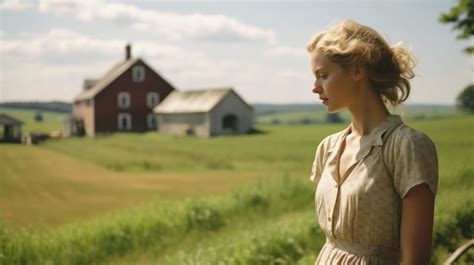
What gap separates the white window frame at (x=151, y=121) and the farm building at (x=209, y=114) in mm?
3303

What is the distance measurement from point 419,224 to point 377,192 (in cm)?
20

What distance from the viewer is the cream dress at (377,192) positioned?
205cm

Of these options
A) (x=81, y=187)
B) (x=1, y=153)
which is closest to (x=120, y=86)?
(x=1, y=153)

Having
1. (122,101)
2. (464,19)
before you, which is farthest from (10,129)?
(464,19)

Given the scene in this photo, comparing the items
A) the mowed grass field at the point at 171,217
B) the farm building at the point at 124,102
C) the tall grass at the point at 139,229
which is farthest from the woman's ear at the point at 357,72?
the farm building at the point at 124,102

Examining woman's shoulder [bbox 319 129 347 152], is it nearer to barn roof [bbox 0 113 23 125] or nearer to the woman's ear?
the woman's ear

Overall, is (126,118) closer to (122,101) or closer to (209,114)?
(122,101)

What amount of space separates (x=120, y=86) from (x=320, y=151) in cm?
4913

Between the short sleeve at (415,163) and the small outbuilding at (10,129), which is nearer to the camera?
the short sleeve at (415,163)

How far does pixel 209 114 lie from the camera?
42938 mm

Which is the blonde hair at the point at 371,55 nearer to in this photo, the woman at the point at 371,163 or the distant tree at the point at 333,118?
the woman at the point at 371,163

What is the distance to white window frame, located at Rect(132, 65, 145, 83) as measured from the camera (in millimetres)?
50844

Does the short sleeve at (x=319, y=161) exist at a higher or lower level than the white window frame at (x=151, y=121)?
higher

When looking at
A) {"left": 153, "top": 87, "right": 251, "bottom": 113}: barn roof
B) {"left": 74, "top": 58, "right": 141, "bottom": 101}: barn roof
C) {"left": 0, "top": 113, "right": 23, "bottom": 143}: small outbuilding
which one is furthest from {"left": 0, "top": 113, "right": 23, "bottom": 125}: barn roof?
{"left": 74, "top": 58, "right": 141, "bottom": 101}: barn roof
